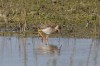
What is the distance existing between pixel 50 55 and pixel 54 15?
5.07 meters

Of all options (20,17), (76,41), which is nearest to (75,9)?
(20,17)

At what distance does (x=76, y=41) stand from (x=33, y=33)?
1874 mm

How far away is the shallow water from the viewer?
39.4ft

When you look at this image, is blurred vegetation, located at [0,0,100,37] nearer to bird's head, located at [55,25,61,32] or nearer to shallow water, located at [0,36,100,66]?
bird's head, located at [55,25,61,32]

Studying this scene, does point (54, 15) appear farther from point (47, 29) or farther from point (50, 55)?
point (50, 55)

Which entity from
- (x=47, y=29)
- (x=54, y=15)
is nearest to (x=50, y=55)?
(x=47, y=29)

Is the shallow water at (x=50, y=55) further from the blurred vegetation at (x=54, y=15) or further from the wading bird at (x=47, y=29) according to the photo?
the blurred vegetation at (x=54, y=15)

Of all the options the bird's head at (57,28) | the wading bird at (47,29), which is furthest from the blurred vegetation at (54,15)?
the wading bird at (47,29)

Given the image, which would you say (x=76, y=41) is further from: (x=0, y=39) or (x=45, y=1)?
(x=45, y=1)

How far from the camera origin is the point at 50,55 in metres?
13.0

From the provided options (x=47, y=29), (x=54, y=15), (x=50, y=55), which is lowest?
(x=50, y=55)

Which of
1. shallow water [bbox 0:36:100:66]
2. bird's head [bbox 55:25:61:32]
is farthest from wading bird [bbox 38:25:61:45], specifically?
shallow water [bbox 0:36:100:66]

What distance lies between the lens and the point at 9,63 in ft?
39.0

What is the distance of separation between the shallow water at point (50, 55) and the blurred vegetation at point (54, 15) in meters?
1.17
